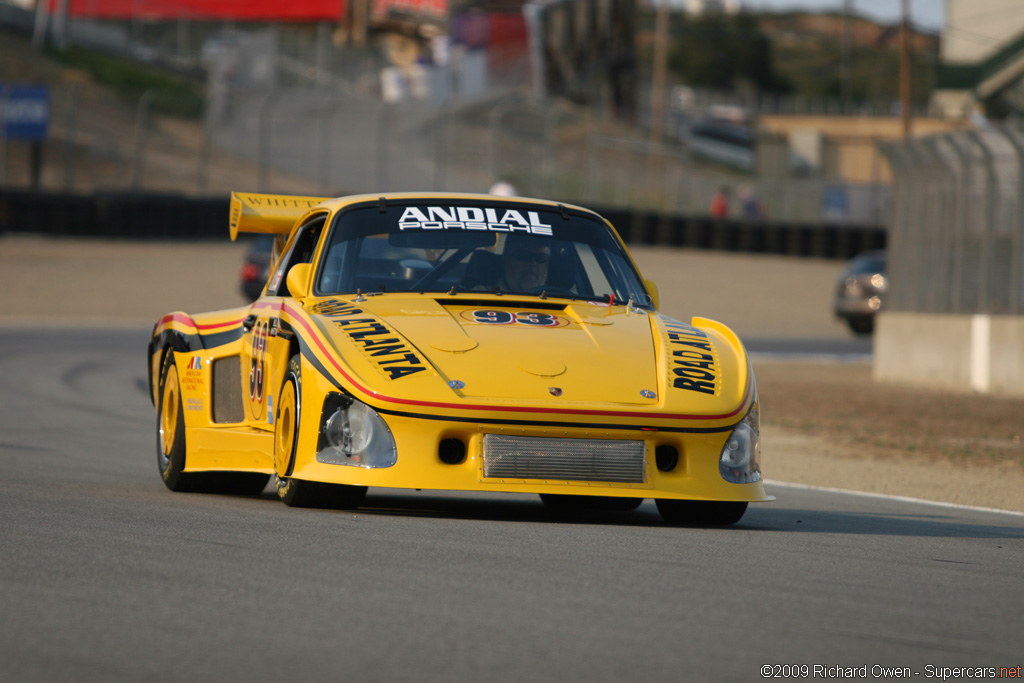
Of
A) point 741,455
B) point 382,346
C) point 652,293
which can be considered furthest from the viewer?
point 652,293

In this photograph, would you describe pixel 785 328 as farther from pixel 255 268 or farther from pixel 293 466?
pixel 293 466

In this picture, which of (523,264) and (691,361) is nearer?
(691,361)

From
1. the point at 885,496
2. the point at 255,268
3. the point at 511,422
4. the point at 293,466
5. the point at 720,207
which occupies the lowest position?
the point at 255,268

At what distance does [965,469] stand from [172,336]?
568 centimetres

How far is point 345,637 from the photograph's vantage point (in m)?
4.02

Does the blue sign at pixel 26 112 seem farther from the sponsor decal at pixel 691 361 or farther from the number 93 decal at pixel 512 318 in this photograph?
the sponsor decal at pixel 691 361

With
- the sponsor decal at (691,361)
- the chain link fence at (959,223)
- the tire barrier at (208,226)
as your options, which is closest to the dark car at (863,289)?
the tire barrier at (208,226)

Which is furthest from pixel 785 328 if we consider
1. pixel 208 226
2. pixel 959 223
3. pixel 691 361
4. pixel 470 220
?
pixel 691 361

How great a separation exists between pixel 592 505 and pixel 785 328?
88.9 ft

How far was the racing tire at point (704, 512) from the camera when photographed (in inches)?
266

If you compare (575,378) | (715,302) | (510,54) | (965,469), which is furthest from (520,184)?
(575,378)

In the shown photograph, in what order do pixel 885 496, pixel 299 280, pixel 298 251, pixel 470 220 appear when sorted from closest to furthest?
pixel 299 280, pixel 470 220, pixel 298 251, pixel 885 496

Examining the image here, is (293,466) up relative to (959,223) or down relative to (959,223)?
down

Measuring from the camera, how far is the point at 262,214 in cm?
837
